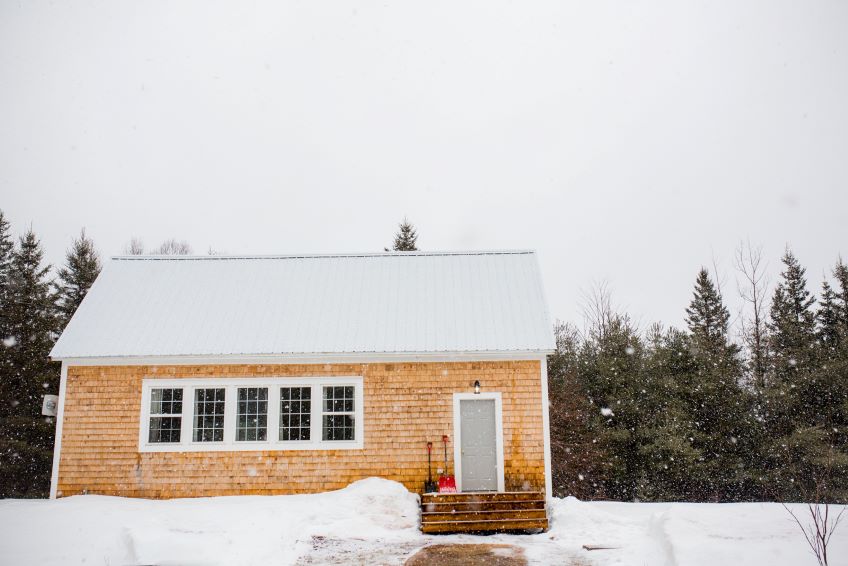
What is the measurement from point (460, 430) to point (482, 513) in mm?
2314

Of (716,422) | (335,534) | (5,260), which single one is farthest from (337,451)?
(5,260)

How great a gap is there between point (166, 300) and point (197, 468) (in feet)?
13.5

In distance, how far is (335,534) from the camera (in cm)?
967

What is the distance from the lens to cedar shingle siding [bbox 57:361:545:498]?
1262 centimetres

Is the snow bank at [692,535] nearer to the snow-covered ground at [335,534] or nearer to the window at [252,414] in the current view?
the snow-covered ground at [335,534]

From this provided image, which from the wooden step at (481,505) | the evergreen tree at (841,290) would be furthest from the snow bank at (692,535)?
the evergreen tree at (841,290)

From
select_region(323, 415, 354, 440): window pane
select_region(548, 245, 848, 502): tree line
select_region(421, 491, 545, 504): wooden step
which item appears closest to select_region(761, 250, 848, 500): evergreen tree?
select_region(548, 245, 848, 502): tree line

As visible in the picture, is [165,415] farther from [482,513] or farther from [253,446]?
[482,513]

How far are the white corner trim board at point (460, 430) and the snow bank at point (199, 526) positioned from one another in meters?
1.18

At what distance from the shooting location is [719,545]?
7945 mm

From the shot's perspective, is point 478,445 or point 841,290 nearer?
point 478,445

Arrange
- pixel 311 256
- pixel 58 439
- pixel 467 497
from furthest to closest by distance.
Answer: pixel 311 256 < pixel 58 439 < pixel 467 497

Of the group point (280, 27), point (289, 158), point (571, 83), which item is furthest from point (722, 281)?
point (280, 27)

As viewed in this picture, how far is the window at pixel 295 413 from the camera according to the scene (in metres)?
12.9
